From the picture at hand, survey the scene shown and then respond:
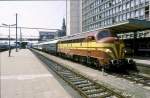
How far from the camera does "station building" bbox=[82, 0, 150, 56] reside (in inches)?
1236

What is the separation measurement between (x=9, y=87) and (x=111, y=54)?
8328mm

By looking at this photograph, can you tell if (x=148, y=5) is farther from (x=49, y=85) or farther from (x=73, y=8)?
(x=73, y=8)

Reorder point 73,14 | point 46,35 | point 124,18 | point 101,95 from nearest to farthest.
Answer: point 101,95
point 124,18
point 73,14
point 46,35

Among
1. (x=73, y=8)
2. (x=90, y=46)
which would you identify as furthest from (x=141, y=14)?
(x=73, y=8)

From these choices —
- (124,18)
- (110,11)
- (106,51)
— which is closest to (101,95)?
(106,51)

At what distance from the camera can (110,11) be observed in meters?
77.2

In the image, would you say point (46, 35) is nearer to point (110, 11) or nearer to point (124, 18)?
point (110, 11)

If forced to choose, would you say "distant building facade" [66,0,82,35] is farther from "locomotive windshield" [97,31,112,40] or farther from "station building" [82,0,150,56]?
"locomotive windshield" [97,31,112,40]

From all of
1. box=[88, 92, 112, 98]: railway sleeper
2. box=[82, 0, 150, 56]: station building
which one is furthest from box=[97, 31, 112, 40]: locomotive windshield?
box=[88, 92, 112, 98]: railway sleeper

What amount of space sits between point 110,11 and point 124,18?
1084 centimetres

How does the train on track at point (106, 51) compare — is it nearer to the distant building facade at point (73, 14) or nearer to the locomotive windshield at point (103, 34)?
the locomotive windshield at point (103, 34)

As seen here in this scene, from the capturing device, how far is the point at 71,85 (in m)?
13.7

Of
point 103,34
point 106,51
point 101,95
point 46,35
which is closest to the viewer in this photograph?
point 101,95

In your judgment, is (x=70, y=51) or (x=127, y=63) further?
(x=70, y=51)
